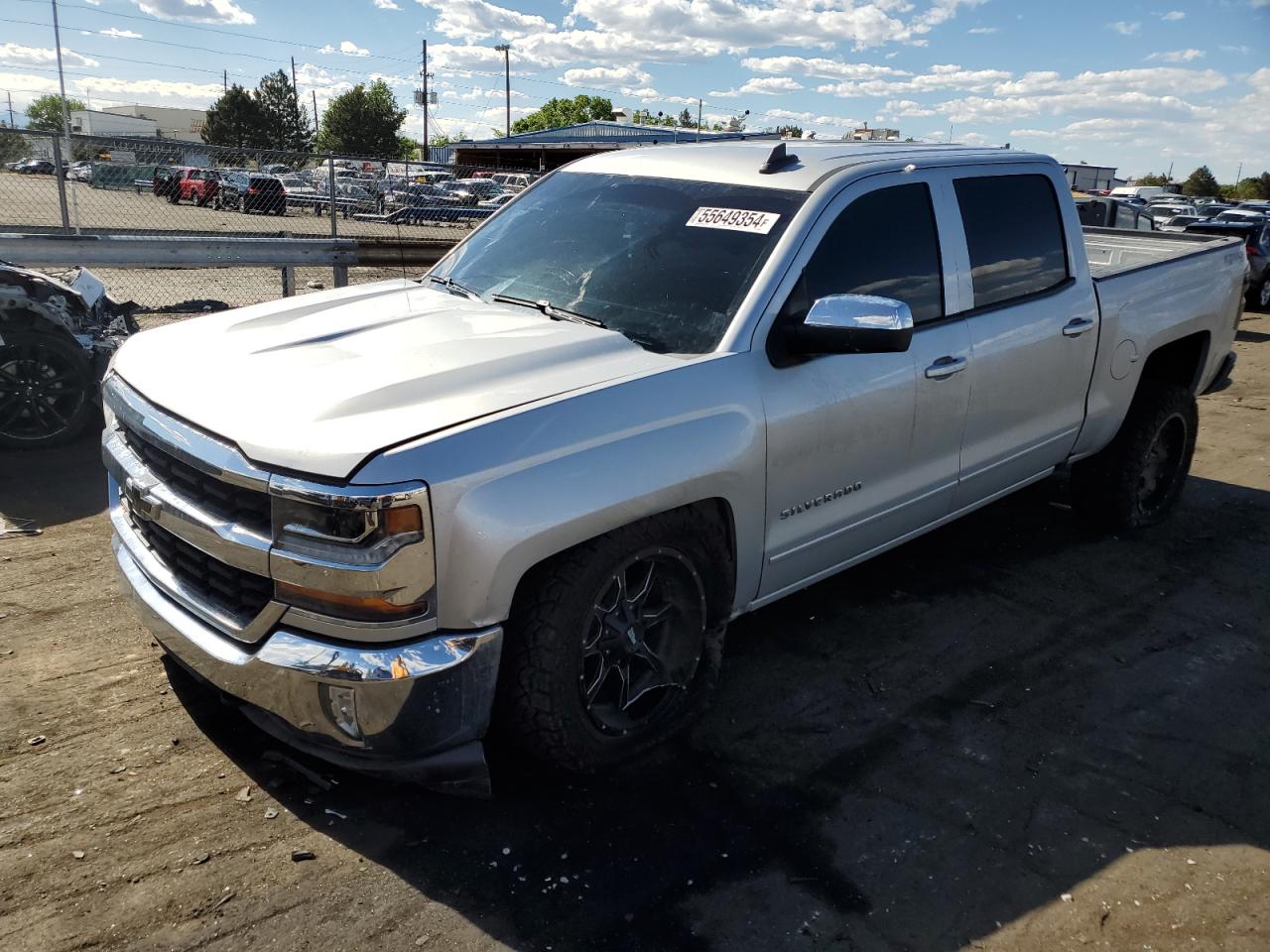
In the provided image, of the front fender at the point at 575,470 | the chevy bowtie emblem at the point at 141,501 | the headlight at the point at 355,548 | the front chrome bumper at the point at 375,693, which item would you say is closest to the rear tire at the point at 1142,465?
the front fender at the point at 575,470

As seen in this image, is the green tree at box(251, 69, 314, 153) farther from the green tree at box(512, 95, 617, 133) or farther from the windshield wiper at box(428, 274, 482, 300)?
the windshield wiper at box(428, 274, 482, 300)

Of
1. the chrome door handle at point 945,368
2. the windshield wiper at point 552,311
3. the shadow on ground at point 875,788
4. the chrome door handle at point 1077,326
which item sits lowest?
the shadow on ground at point 875,788

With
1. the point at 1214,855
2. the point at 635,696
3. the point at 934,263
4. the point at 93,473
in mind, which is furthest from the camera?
the point at 93,473

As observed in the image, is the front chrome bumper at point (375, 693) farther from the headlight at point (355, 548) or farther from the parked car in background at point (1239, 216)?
→ the parked car in background at point (1239, 216)

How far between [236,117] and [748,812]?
75084 mm

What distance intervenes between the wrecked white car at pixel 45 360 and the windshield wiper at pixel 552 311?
387 centimetres

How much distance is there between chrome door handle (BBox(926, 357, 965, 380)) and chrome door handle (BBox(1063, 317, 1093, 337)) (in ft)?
2.94

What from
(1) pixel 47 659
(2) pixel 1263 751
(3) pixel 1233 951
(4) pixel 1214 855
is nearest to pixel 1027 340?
(2) pixel 1263 751

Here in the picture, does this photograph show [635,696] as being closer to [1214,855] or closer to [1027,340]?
[1214,855]

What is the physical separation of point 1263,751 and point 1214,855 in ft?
2.57

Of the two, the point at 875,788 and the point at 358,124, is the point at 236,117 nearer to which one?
the point at 358,124

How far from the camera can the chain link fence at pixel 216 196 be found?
30.3 ft

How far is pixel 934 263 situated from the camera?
158 inches

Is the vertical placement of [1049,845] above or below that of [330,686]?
below
